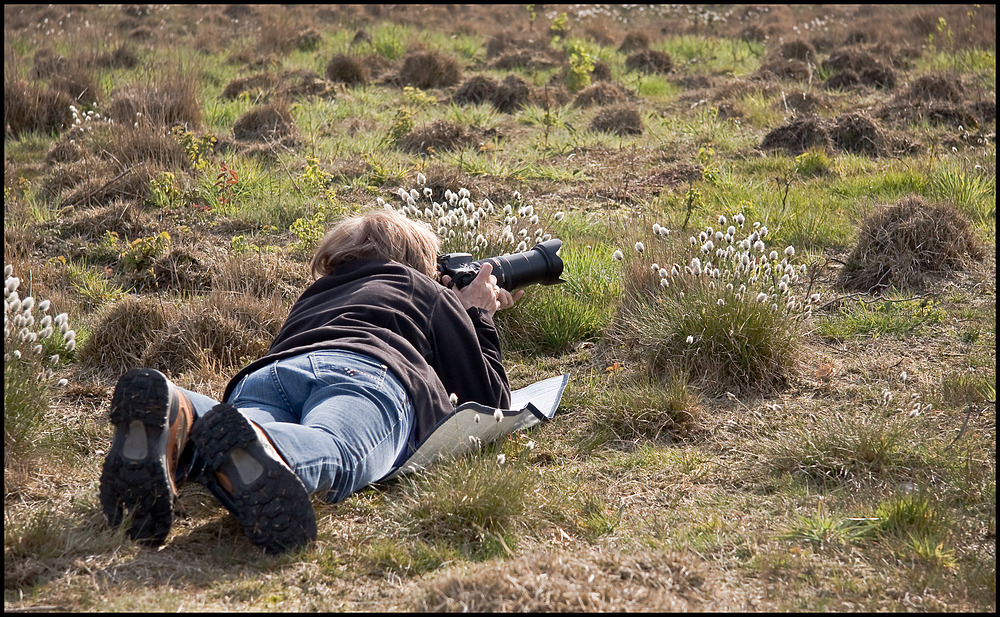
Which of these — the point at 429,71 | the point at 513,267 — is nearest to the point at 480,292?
the point at 513,267

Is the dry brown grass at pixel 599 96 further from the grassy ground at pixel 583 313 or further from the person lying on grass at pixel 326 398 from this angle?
the person lying on grass at pixel 326 398

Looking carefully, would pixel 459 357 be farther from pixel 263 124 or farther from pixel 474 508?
pixel 263 124

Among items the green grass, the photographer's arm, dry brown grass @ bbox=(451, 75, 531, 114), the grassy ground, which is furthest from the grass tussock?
dry brown grass @ bbox=(451, 75, 531, 114)

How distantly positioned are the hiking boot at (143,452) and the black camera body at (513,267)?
4.60 feet

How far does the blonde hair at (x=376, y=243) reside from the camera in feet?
10.7

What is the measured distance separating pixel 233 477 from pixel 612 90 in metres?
7.67

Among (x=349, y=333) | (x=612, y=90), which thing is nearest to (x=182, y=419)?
(x=349, y=333)

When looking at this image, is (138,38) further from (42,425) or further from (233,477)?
(233,477)

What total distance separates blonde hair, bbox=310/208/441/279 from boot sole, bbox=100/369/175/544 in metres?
1.14

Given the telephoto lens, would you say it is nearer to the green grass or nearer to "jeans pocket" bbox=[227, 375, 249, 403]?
"jeans pocket" bbox=[227, 375, 249, 403]

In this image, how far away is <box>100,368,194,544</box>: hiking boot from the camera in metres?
2.18

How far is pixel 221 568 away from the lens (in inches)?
93.9

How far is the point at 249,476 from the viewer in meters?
2.21

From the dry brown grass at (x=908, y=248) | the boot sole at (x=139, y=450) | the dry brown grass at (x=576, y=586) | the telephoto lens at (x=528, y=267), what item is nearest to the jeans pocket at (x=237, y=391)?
the boot sole at (x=139, y=450)
